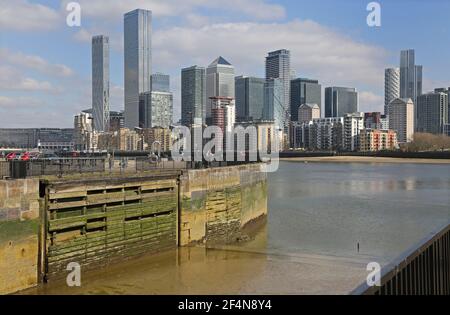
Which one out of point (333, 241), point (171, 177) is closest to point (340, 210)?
point (333, 241)

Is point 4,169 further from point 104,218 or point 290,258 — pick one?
point 290,258

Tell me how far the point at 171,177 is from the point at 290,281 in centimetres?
1012

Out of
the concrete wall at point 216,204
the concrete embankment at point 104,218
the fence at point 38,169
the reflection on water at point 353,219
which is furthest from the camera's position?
the reflection on water at point 353,219

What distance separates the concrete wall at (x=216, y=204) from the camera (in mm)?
28453

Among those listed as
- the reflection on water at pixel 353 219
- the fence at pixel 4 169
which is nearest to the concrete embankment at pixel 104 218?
the fence at pixel 4 169

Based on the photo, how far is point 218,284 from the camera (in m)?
20.0

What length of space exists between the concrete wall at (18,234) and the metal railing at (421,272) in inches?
563

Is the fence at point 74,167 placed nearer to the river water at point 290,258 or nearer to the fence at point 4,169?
the fence at point 4,169

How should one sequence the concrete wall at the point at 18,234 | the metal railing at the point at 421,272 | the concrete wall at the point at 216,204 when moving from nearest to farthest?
1. the metal railing at the point at 421,272
2. the concrete wall at the point at 18,234
3. the concrete wall at the point at 216,204

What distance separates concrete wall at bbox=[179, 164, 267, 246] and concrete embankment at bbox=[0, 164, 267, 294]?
2.3 inches

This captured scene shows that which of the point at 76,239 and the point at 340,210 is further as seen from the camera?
the point at 340,210

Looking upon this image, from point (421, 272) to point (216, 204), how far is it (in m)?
24.3

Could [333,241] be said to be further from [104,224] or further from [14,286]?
[14,286]

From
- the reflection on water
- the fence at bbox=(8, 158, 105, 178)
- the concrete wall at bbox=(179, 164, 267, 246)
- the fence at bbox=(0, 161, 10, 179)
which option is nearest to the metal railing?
the reflection on water
